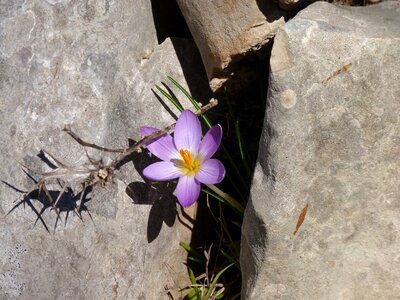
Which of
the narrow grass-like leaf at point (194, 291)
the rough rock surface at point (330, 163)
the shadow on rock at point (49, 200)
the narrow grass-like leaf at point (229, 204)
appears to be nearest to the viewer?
the rough rock surface at point (330, 163)

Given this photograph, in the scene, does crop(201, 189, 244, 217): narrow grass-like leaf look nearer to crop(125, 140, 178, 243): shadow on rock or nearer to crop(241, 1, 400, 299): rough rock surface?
crop(125, 140, 178, 243): shadow on rock

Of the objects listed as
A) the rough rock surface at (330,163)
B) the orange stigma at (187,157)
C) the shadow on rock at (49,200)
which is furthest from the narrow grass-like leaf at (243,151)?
the shadow on rock at (49,200)

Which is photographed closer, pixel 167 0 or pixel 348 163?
pixel 348 163

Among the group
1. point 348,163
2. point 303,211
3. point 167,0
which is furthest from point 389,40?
point 167,0

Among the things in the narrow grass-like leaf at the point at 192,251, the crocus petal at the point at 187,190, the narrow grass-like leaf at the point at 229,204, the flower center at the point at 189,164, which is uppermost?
the flower center at the point at 189,164

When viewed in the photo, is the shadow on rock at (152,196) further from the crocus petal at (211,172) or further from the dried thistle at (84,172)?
the crocus petal at (211,172)

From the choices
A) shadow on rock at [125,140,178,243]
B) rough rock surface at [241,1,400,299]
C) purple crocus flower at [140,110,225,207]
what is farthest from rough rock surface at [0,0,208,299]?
rough rock surface at [241,1,400,299]

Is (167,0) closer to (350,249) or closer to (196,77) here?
(196,77)
